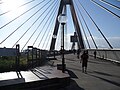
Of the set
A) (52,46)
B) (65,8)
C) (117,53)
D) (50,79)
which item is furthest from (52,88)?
(52,46)

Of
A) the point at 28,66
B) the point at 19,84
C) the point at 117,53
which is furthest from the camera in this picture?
the point at 117,53

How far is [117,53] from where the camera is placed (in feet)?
78.9

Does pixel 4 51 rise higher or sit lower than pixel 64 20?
lower

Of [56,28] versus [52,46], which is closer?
[56,28]

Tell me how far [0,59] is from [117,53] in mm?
13568

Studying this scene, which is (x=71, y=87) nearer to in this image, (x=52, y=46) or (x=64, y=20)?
(x=64, y=20)

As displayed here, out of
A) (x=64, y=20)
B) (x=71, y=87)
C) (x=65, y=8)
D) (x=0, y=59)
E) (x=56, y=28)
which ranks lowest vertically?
(x=71, y=87)

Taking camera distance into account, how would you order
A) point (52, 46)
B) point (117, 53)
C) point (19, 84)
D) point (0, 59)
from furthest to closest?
point (52, 46) < point (117, 53) < point (0, 59) < point (19, 84)

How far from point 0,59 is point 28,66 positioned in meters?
2.16

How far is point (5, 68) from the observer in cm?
1357

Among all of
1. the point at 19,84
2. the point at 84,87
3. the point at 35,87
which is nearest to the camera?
the point at 19,84

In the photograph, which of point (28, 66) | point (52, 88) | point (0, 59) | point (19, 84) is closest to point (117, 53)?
point (28, 66)

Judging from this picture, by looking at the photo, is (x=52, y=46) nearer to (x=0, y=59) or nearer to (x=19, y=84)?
(x=0, y=59)

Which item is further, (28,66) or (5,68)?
(28,66)
